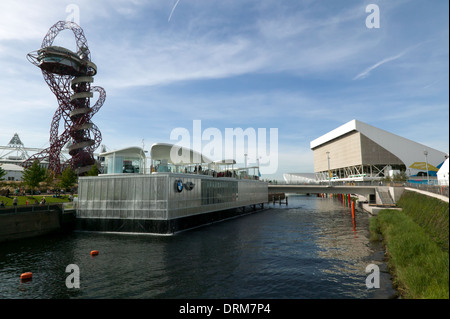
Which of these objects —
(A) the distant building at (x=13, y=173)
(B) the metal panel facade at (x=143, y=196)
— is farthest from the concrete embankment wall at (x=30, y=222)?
(A) the distant building at (x=13, y=173)

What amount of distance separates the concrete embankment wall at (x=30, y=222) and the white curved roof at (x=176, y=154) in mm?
14430

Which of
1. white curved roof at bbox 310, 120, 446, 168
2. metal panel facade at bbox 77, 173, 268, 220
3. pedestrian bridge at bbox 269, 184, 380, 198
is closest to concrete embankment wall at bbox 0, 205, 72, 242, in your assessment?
metal panel facade at bbox 77, 173, 268, 220

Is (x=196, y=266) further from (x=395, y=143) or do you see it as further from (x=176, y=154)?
(x=395, y=143)

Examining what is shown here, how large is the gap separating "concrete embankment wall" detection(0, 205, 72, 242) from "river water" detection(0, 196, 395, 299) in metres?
1.58

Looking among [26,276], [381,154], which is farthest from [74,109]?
[381,154]

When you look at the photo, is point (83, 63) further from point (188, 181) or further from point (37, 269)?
point (37, 269)

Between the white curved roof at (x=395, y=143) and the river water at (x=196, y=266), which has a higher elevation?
the white curved roof at (x=395, y=143)

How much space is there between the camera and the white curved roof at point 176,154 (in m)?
37.1

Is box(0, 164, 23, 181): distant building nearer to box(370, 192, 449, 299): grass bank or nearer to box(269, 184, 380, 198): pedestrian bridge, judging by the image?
box(269, 184, 380, 198): pedestrian bridge

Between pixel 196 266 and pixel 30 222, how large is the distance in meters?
24.0

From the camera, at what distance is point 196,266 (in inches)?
789

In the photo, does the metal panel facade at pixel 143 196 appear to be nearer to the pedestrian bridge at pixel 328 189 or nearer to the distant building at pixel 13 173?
the pedestrian bridge at pixel 328 189

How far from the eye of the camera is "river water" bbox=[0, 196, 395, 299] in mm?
15539

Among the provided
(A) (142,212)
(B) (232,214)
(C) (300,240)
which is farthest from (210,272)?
(B) (232,214)
